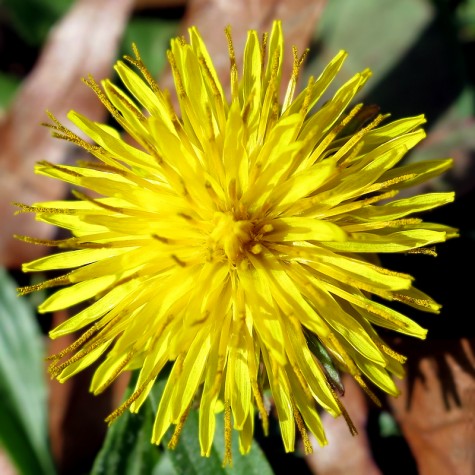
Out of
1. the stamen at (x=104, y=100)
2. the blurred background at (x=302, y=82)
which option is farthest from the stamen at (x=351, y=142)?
the blurred background at (x=302, y=82)

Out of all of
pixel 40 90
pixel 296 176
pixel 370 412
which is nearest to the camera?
pixel 296 176

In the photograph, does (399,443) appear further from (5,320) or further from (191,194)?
(5,320)

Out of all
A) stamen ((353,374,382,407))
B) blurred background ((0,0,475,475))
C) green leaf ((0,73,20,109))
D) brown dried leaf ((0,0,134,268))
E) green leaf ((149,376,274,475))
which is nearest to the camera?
stamen ((353,374,382,407))

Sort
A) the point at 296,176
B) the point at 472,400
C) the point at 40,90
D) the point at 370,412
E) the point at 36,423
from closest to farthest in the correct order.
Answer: the point at 296,176 < the point at 472,400 < the point at 370,412 < the point at 36,423 < the point at 40,90

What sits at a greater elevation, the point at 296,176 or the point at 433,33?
the point at 433,33

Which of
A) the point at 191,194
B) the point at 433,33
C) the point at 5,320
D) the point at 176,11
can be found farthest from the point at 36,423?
the point at 433,33

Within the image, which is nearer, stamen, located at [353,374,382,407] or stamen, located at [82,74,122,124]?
stamen, located at [353,374,382,407]

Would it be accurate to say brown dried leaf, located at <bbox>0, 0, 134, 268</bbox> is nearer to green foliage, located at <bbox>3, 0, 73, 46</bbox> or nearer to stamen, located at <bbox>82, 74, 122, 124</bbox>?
green foliage, located at <bbox>3, 0, 73, 46</bbox>

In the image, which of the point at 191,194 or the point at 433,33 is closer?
the point at 191,194

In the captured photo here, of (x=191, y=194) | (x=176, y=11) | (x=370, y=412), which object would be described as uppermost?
(x=176, y=11)

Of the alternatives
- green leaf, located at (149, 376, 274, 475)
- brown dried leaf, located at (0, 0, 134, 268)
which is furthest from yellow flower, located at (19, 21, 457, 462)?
brown dried leaf, located at (0, 0, 134, 268)
